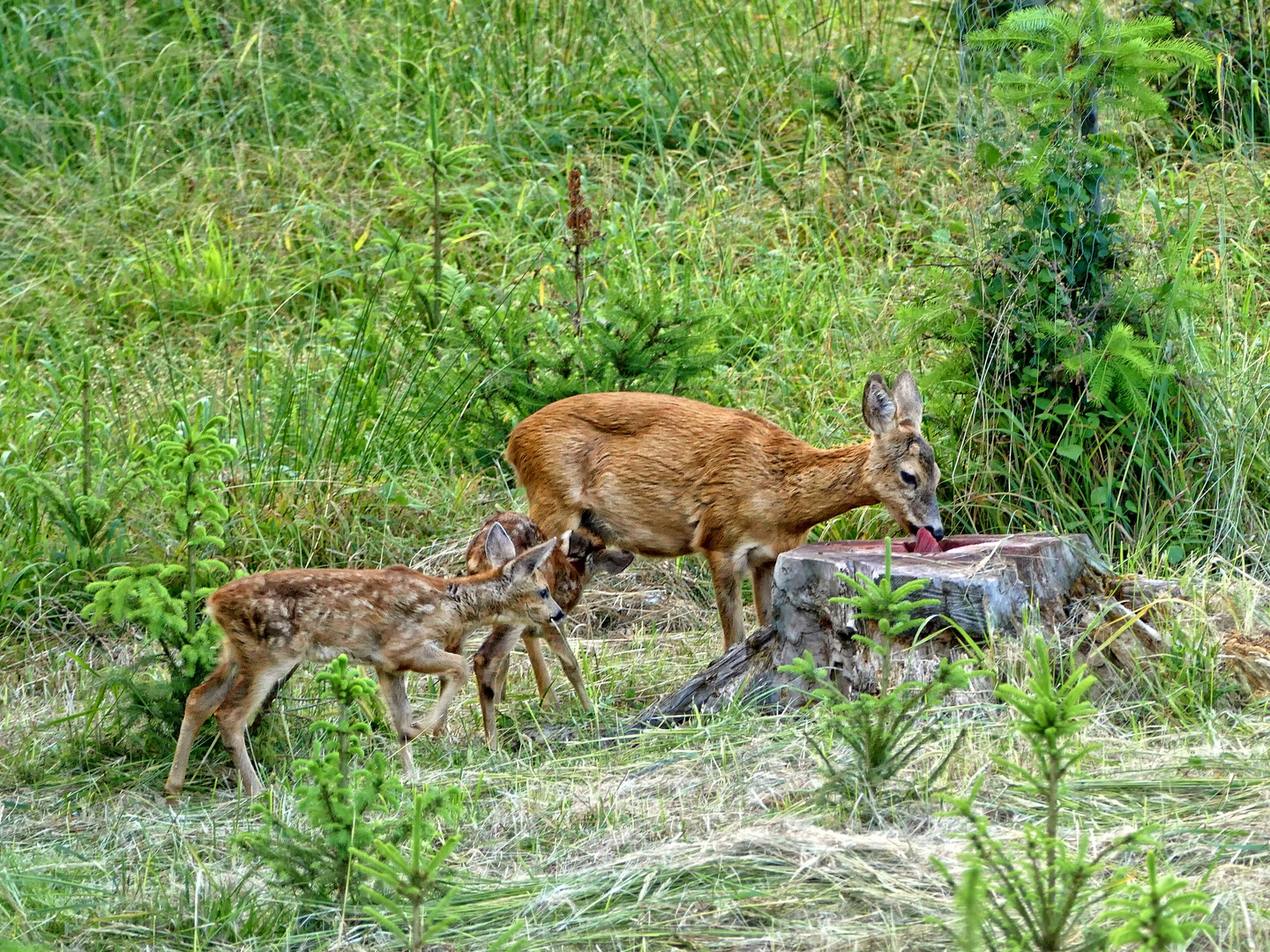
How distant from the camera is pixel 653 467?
24.1ft

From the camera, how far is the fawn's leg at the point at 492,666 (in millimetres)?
6418

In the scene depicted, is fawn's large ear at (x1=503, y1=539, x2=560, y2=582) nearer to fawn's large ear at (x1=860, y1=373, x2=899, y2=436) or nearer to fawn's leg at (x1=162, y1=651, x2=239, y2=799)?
fawn's leg at (x1=162, y1=651, x2=239, y2=799)

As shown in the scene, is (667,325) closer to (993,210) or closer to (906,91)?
(993,210)

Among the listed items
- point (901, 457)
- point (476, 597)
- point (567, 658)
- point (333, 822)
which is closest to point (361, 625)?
point (476, 597)

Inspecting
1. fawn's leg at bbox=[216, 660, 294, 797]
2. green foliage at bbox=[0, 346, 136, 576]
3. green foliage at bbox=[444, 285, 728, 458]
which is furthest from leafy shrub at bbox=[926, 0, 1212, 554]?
green foliage at bbox=[0, 346, 136, 576]

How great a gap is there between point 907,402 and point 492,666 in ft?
6.83

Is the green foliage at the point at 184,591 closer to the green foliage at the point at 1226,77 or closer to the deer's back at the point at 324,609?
the deer's back at the point at 324,609

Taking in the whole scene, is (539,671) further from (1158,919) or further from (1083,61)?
(1158,919)

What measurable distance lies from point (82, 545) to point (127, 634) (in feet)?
1.50

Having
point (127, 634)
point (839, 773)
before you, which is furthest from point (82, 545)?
point (839, 773)

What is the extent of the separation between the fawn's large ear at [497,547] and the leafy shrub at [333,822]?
75.7 inches

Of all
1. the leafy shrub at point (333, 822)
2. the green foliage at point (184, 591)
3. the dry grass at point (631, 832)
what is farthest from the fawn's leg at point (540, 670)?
the leafy shrub at point (333, 822)

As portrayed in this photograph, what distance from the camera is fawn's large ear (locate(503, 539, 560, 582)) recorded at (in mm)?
6387

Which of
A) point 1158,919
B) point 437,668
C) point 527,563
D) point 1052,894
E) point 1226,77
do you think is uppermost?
point 1226,77
